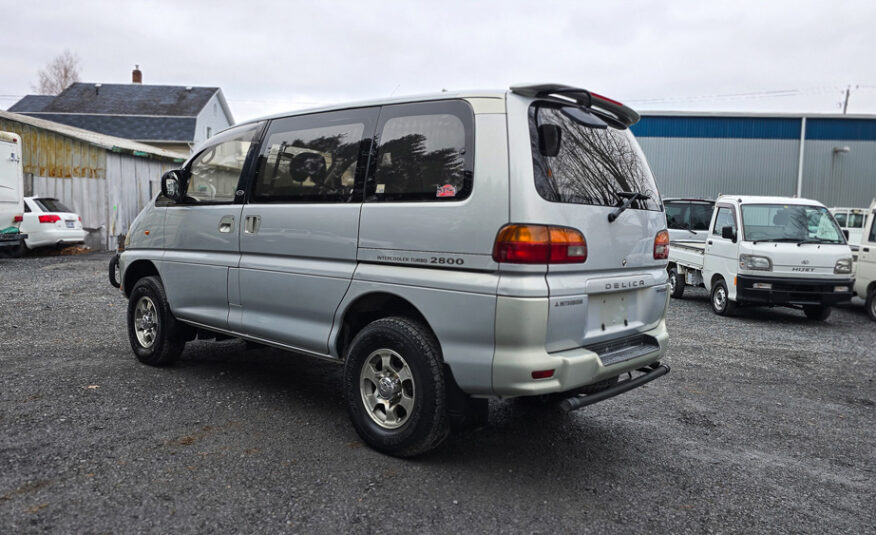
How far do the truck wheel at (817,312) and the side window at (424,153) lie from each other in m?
8.36

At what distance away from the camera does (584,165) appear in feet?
11.7

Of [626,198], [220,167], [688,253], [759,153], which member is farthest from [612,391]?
[759,153]

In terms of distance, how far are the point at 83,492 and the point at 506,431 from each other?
96.9 inches

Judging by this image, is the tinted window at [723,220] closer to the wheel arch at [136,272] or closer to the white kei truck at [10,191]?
the wheel arch at [136,272]

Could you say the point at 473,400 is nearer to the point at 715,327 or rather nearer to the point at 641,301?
the point at 641,301

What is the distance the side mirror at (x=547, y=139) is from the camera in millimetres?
3344

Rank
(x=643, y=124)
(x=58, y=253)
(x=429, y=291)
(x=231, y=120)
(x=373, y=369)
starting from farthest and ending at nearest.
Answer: (x=231, y=120), (x=643, y=124), (x=58, y=253), (x=373, y=369), (x=429, y=291)

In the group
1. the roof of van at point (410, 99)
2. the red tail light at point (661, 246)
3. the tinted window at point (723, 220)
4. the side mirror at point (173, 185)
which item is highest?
the roof of van at point (410, 99)

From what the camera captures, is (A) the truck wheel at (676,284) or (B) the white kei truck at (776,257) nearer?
(B) the white kei truck at (776,257)

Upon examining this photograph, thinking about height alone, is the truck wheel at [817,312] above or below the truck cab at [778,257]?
below

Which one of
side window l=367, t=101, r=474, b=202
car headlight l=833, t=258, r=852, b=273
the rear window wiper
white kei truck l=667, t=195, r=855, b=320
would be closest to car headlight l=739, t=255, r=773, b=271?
white kei truck l=667, t=195, r=855, b=320

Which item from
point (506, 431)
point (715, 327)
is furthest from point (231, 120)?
point (506, 431)

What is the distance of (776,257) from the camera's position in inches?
353

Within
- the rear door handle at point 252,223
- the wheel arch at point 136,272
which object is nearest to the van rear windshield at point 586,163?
the rear door handle at point 252,223
